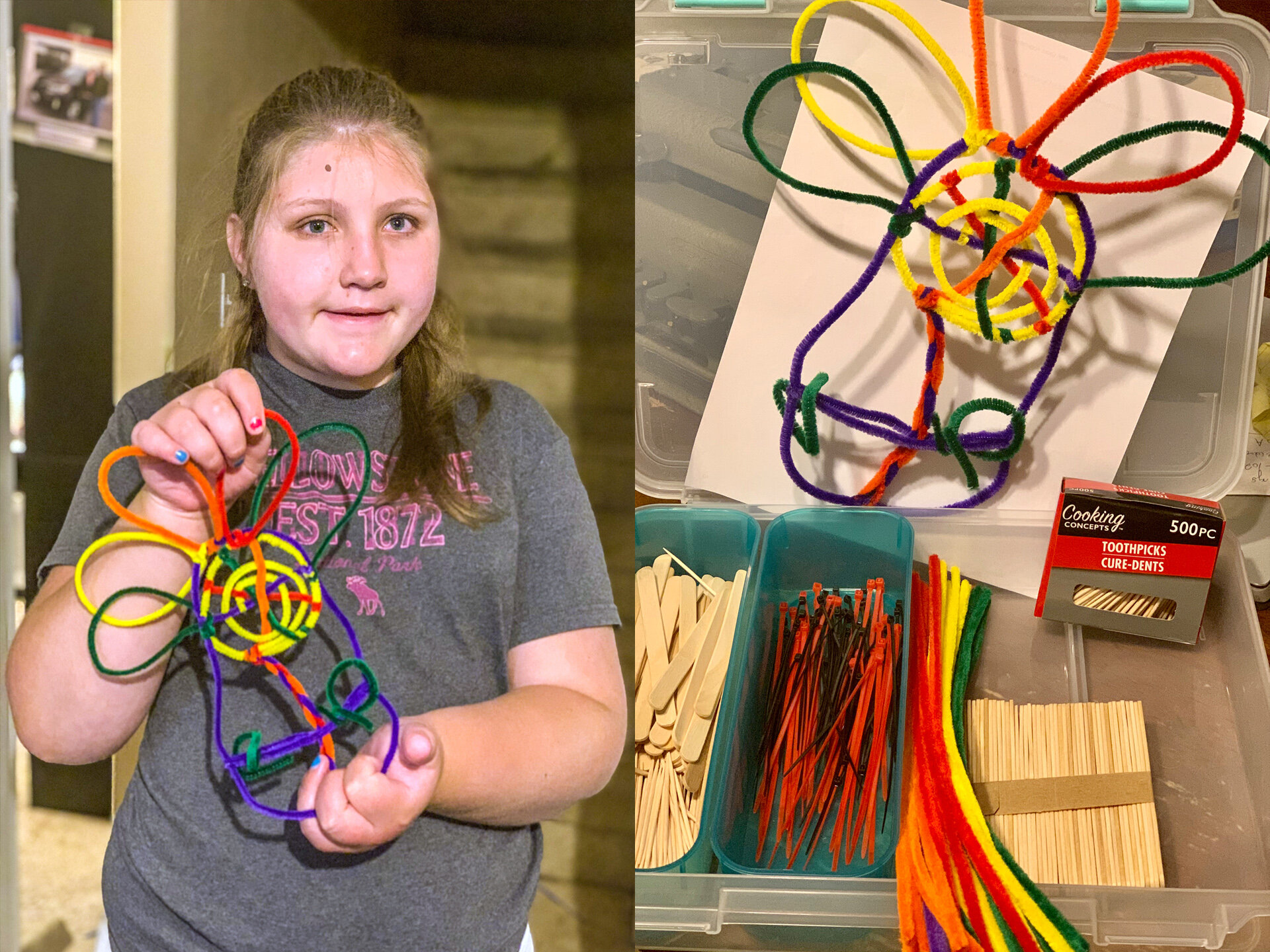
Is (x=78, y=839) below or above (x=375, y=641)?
below

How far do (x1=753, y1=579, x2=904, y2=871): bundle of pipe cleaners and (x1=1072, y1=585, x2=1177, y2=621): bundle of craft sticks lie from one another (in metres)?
0.11

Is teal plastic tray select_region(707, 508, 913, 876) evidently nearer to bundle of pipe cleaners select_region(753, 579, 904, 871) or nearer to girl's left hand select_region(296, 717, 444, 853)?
bundle of pipe cleaners select_region(753, 579, 904, 871)

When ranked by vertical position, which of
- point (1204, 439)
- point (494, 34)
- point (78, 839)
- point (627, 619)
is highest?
point (494, 34)

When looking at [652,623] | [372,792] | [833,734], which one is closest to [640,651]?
[652,623]

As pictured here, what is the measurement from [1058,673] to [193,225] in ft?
1.93

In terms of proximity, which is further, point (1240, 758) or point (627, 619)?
point (1240, 758)

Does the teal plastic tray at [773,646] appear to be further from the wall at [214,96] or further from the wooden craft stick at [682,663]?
the wall at [214,96]

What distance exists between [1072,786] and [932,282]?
1.09ft

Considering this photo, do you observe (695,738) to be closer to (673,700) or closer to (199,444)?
(673,700)

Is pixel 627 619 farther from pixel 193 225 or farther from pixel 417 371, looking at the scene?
pixel 193 225

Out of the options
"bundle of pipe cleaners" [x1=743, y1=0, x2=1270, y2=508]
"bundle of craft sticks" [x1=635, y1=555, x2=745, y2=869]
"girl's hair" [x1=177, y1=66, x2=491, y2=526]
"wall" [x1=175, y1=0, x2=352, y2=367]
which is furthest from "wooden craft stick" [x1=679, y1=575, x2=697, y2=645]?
"wall" [x1=175, y1=0, x2=352, y2=367]

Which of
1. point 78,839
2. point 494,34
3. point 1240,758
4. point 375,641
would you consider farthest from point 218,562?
point 1240,758

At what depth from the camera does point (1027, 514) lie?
2.18ft

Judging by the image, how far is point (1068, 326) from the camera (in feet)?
2.13
